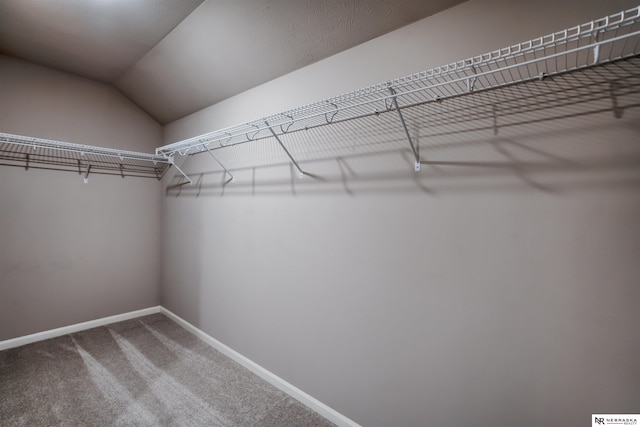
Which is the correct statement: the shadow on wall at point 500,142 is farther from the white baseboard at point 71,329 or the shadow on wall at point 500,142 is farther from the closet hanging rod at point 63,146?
the white baseboard at point 71,329

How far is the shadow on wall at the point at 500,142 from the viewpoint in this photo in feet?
3.22

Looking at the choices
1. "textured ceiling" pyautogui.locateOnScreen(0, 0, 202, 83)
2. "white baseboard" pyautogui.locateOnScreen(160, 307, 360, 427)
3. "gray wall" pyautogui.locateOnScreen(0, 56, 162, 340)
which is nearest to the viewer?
"white baseboard" pyautogui.locateOnScreen(160, 307, 360, 427)

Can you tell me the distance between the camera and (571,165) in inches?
41.2

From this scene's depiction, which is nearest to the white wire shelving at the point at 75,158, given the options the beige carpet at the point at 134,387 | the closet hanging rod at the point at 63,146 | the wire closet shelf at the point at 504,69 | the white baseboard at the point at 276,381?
the closet hanging rod at the point at 63,146

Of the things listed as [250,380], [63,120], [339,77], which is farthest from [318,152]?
[63,120]

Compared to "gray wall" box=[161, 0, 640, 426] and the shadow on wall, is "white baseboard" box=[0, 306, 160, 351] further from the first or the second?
the shadow on wall

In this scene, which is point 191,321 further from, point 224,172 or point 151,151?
point 151,151

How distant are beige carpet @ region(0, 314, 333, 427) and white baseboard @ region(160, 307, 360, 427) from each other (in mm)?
33

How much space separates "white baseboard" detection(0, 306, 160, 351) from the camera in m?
2.50

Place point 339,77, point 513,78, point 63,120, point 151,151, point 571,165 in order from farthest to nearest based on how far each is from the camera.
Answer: point 151,151
point 63,120
point 339,77
point 513,78
point 571,165

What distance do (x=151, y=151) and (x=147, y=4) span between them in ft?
5.77

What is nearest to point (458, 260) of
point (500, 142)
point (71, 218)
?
point (500, 142)

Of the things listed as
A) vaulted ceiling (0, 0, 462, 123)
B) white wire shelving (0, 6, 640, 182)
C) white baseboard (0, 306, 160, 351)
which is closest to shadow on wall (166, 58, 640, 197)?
white wire shelving (0, 6, 640, 182)

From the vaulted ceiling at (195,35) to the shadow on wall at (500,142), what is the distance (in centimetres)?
48
